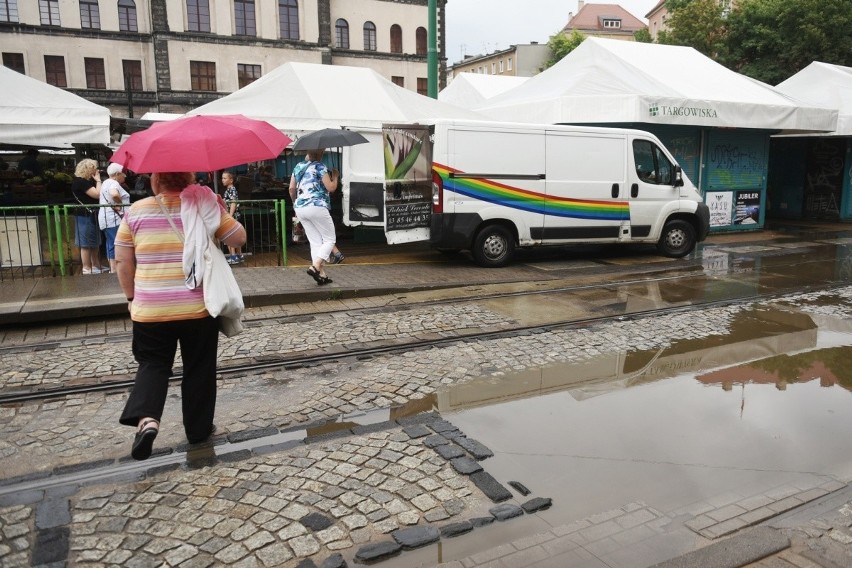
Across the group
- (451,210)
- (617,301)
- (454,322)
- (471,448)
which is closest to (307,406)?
(471,448)

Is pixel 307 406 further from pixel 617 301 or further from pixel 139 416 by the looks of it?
pixel 617 301

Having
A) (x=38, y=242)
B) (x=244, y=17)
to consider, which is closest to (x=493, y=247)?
(x=38, y=242)

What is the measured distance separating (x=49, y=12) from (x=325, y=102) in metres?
36.1

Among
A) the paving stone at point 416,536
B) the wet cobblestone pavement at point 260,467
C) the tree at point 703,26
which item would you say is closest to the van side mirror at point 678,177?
the wet cobblestone pavement at point 260,467

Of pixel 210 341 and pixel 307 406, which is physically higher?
pixel 210 341

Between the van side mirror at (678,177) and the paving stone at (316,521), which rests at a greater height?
the van side mirror at (678,177)

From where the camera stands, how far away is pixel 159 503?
3.67m

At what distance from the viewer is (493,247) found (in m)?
11.0

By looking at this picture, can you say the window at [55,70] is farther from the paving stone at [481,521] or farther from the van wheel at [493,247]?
the paving stone at [481,521]

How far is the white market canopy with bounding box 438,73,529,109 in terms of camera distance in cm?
2208

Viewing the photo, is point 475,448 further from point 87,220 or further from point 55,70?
point 55,70

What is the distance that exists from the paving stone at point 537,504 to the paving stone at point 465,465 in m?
0.45

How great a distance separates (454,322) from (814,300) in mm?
4865

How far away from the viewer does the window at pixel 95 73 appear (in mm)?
41750
